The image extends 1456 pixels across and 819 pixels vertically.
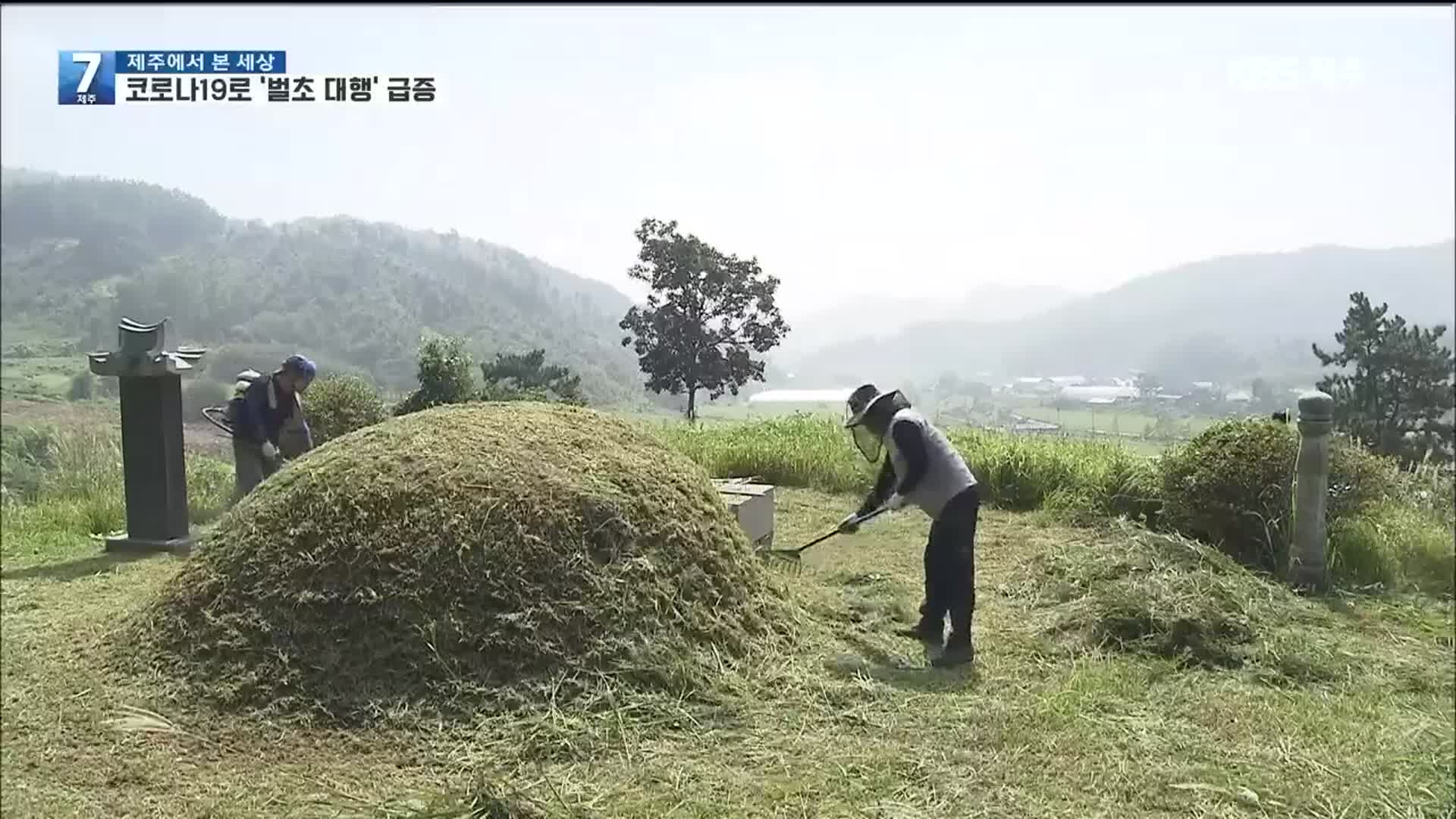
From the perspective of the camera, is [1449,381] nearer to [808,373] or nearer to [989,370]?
[989,370]

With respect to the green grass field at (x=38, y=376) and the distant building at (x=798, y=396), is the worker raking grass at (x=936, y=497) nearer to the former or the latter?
the distant building at (x=798, y=396)

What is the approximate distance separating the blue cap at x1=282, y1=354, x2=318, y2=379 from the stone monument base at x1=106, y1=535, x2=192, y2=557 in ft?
4.15

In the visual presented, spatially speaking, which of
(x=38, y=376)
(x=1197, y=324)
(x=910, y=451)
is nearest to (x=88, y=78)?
(x=38, y=376)

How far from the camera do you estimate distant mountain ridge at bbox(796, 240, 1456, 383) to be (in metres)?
8.59

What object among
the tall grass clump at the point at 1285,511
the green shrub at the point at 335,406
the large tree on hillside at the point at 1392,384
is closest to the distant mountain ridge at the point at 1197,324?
the large tree on hillside at the point at 1392,384

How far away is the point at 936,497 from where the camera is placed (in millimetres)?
4191

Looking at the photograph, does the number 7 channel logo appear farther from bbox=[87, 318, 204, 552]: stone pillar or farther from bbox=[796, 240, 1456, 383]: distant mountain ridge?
bbox=[796, 240, 1456, 383]: distant mountain ridge

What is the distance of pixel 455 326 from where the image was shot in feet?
22.1

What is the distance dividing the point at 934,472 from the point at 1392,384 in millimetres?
5965

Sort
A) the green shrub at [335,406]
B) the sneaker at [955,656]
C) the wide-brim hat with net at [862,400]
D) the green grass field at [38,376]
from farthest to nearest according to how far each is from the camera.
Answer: the green shrub at [335,406] → the green grass field at [38,376] → the wide-brim hat with net at [862,400] → the sneaker at [955,656]

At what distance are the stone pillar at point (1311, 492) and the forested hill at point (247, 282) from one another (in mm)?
4083

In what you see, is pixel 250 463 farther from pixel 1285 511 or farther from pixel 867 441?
pixel 1285 511

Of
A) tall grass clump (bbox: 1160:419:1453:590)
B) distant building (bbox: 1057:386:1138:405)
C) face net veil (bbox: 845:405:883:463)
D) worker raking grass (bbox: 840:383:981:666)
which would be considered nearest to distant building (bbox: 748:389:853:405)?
distant building (bbox: 1057:386:1138:405)

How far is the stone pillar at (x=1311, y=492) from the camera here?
538 cm
